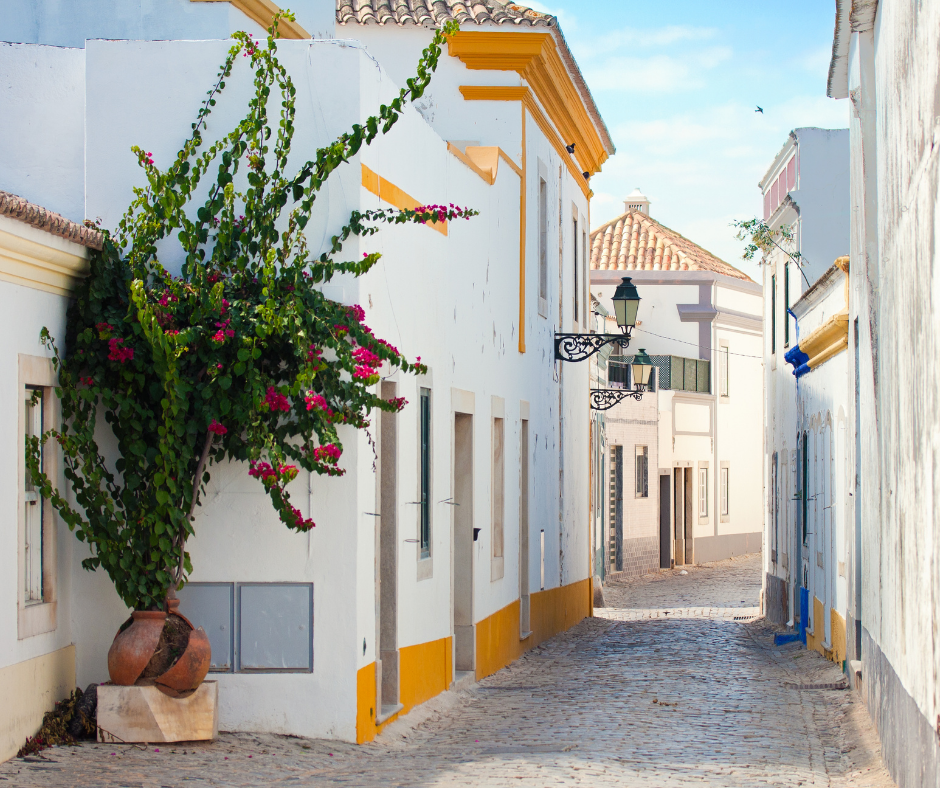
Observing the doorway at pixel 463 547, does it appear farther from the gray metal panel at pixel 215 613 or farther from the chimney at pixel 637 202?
the chimney at pixel 637 202

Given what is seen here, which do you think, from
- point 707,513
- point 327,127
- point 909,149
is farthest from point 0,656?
point 707,513

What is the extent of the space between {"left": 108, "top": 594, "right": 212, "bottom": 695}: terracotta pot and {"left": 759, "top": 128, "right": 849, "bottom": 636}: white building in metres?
10.5

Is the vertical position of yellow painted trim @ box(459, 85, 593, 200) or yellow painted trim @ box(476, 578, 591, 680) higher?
yellow painted trim @ box(459, 85, 593, 200)

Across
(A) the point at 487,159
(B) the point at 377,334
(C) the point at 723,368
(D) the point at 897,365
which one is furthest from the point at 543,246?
(C) the point at 723,368

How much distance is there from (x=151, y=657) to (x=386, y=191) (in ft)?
11.1

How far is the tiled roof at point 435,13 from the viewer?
13922 millimetres

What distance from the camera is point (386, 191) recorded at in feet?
28.8

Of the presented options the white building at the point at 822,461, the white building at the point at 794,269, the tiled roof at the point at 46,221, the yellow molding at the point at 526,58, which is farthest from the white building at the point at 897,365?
the white building at the point at 794,269

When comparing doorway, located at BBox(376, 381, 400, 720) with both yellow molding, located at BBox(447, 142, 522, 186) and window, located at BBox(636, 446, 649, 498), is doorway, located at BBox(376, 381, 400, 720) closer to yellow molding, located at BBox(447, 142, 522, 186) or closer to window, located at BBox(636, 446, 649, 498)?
yellow molding, located at BBox(447, 142, 522, 186)

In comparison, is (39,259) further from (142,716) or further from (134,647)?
(142,716)

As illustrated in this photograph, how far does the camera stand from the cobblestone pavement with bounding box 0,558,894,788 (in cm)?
689

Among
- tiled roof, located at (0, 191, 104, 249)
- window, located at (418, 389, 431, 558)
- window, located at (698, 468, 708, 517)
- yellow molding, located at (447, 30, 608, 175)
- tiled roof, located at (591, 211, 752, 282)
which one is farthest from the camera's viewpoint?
tiled roof, located at (591, 211, 752, 282)

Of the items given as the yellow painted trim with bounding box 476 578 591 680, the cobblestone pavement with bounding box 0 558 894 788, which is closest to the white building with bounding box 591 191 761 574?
the yellow painted trim with bounding box 476 578 591 680

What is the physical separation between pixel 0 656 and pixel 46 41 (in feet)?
20.4
